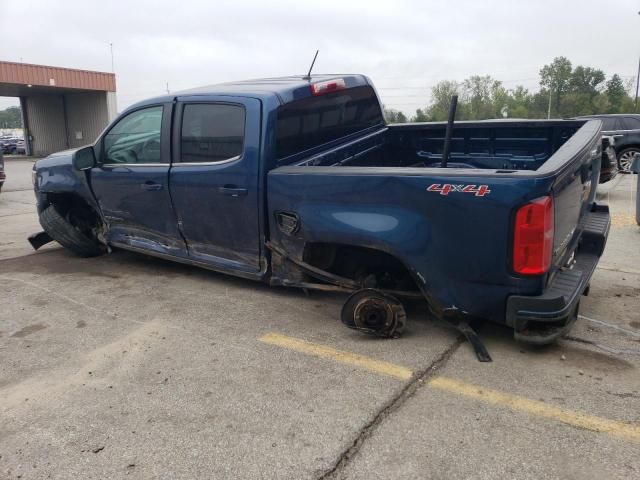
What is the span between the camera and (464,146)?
16.3 ft

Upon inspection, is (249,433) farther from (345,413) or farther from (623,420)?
(623,420)

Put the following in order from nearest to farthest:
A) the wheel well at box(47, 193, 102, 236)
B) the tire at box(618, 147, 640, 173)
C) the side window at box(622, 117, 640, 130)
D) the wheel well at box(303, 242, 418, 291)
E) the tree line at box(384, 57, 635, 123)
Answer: the wheel well at box(303, 242, 418, 291) → the wheel well at box(47, 193, 102, 236) → the tire at box(618, 147, 640, 173) → the side window at box(622, 117, 640, 130) → the tree line at box(384, 57, 635, 123)

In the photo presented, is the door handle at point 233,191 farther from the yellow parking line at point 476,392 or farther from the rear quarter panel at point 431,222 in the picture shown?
the yellow parking line at point 476,392

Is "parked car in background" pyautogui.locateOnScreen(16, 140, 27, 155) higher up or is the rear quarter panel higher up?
"parked car in background" pyautogui.locateOnScreen(16, 140, 27, 155)

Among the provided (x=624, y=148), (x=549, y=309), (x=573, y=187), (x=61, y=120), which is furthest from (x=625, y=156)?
(x=61, y=120)

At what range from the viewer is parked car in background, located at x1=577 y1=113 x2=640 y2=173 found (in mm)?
13367

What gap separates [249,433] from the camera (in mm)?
2637

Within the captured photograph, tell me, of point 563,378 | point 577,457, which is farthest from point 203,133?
point 577,457

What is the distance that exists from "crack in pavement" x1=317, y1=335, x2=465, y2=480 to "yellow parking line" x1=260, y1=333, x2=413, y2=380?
95 millimetres

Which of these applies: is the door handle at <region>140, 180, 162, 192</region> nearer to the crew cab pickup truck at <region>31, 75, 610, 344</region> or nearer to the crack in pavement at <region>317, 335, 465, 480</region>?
the crew cab pickup truck at <region>31, 75, 610, 344</region>

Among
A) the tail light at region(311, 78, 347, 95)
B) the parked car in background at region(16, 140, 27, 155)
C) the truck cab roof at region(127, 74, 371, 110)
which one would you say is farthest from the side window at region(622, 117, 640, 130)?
the parked car in background at region(16, 140, 27, 155)

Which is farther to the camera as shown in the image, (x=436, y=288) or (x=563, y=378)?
(x=436, y=288)

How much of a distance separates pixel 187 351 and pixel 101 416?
806 mm

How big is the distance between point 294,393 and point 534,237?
1.55 meters
